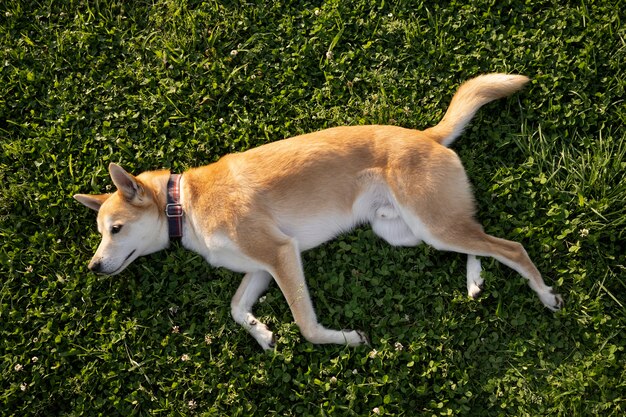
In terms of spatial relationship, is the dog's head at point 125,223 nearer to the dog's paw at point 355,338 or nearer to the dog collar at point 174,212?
the dog collar at point 174,212

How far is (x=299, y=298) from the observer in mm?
4008

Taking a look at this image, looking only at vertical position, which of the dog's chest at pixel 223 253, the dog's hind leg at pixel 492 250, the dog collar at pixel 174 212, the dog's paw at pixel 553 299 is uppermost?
the dog collar at pixel 174 212

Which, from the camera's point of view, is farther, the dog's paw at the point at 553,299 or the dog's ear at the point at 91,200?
the dog's ear at the point at 91,200

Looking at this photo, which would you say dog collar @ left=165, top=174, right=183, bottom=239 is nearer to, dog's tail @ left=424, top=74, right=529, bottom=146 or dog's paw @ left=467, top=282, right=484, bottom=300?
dog's tail @ left=424, top=74, right=529, bottom=146

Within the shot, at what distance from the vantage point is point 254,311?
14.2ft

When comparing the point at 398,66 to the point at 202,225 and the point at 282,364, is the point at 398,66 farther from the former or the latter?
the point at 282,364

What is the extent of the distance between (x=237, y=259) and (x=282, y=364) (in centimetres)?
93

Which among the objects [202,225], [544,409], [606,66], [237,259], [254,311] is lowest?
[544,409]

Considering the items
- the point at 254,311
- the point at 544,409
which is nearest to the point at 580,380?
the point at 544,409

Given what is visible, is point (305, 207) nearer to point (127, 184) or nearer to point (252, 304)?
point (252, 304)

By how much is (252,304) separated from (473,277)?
186 centimetres

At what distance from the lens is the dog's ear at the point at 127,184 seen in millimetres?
3969

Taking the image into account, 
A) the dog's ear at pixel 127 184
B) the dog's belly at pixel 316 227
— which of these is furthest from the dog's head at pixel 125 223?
the dog's belly at pixel 316 227

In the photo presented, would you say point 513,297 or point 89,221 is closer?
point 513,297
